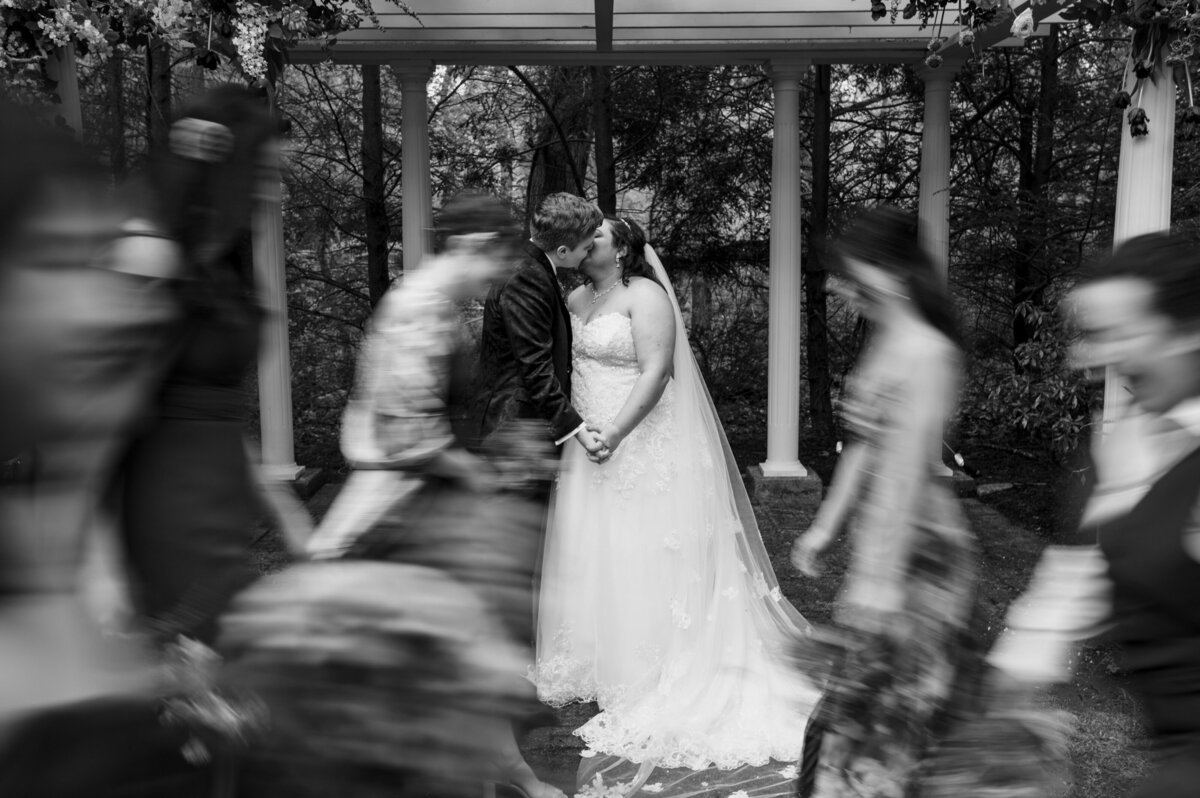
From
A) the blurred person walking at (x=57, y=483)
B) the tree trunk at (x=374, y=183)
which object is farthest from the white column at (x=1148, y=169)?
the tree trunk at (x=374, y=183)

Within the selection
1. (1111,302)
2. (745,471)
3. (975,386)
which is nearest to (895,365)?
(1111,302)

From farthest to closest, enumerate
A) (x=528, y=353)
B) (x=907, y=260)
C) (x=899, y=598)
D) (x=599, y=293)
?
(x=599, y=293) < (x=528, y=353) < (x=907, y=260) < (x=899, y=598)

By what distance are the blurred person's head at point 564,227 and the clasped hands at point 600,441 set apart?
2.20ft

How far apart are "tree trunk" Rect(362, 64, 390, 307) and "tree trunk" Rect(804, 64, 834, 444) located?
14.3 ft

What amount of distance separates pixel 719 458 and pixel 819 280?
6.71m

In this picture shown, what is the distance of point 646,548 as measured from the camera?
4.23m

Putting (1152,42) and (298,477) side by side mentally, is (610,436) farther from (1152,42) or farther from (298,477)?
(298,477)

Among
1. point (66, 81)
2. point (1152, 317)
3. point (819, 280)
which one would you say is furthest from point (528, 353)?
point (819, 280)

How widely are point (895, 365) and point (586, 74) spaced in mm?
9004

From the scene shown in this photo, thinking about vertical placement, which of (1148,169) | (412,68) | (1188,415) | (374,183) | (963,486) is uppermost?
(412,68)

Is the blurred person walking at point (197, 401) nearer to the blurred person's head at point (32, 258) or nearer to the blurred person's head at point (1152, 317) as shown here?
the blurred person's head at point (32, 258)

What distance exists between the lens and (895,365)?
2617 millimetres

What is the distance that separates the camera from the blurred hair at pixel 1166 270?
1878mm

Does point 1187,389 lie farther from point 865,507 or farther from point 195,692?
point 195,692
